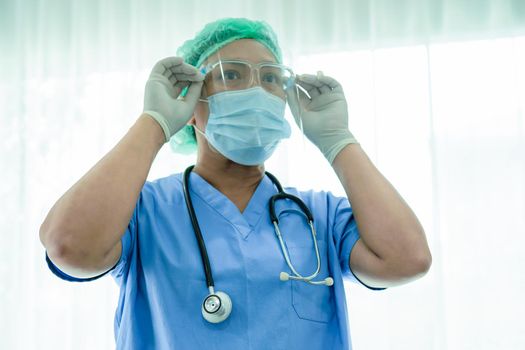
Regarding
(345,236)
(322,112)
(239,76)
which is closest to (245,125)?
(239,76)

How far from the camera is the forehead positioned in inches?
45.7

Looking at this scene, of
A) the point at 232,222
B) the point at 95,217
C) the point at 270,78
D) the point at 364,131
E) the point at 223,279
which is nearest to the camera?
the point at 95,217

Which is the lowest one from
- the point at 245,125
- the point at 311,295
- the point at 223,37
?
the point at 311,295

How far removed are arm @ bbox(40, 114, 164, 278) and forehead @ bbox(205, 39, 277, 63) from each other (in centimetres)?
37

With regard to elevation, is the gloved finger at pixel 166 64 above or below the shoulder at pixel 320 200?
above

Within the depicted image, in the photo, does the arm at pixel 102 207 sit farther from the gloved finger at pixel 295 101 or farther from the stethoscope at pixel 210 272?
the gloved finger at pixel 295 101

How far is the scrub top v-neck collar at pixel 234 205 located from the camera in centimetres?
107

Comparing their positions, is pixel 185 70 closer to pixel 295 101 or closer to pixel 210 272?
pixel 295 101

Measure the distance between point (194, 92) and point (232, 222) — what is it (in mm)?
320

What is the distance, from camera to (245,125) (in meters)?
1.10

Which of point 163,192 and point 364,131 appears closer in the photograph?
point 163,192

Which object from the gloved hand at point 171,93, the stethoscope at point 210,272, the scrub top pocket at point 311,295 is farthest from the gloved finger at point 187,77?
the scrub top pocket at point 311,295

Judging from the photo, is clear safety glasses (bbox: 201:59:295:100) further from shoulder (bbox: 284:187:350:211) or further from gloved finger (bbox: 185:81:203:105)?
shoulder (bbox: 284:187:350:211)

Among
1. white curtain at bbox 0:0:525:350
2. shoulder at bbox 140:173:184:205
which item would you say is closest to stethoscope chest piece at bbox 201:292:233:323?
shoulder at bbox 140:173:184:205
